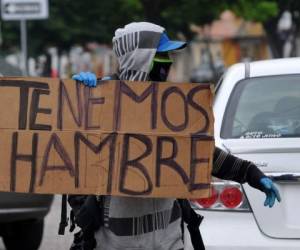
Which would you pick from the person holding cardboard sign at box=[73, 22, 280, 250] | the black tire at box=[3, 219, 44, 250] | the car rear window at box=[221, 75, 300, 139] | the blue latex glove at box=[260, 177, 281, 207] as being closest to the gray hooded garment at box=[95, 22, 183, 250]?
the person holding cardboard sign at box=[73, 22, 280, 250]

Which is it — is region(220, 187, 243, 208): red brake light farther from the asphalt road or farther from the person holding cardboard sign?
the asphalt road

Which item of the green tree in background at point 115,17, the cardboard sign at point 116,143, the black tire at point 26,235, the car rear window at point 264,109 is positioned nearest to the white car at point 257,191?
the car rear window at point 264,109

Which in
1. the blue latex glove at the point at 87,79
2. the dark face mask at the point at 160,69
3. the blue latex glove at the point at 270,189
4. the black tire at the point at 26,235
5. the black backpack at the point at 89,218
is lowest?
the black tire at the point at 26,235

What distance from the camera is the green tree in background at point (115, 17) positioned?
23797mm

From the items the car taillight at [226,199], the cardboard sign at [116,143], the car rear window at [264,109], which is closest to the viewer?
the cardboard sign at [116,143]

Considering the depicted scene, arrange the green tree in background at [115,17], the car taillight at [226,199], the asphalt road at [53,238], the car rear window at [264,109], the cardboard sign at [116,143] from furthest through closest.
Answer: the green tree in background at [115,17]
the asphalt road at [53,238]
the car rear window at [264,109]
the car taillight at [226,199]
the cardboard sign at [116,143]

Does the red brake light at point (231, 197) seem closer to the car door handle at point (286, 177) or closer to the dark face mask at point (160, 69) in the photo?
the car door handle at point (286, 177)

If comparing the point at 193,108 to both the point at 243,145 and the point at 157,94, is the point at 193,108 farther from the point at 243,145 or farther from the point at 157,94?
the point at 243,145

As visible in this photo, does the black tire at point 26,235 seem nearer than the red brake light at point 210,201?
No

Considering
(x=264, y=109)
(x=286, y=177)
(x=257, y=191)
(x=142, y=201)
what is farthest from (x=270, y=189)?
(x=264, y=109)

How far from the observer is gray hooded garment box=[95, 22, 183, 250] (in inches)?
145

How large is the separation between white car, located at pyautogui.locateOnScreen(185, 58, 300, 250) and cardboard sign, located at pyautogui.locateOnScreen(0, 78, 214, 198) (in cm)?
83

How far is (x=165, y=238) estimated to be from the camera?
3.75 m

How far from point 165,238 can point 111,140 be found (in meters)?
0.45
